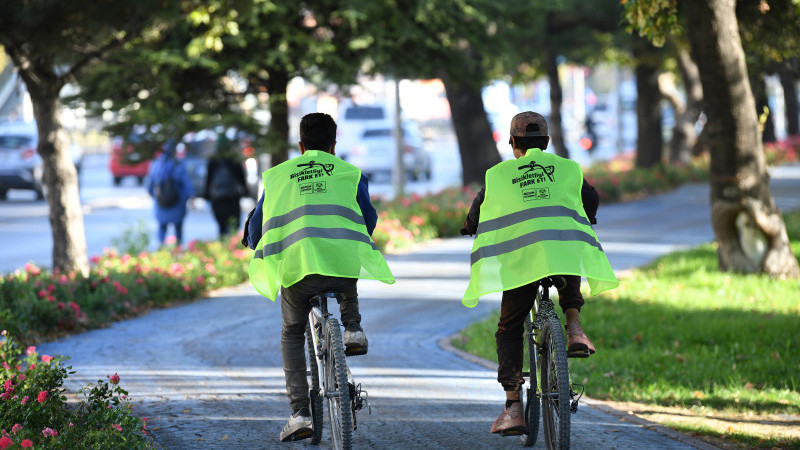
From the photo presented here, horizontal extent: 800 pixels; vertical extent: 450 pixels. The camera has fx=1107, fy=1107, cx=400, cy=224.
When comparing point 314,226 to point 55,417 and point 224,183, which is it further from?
point 224,183

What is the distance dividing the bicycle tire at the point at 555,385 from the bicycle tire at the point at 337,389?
96cm

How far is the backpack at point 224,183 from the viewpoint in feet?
49.8

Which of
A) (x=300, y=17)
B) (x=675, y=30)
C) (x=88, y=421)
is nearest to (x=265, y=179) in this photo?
(x=88, y=421)

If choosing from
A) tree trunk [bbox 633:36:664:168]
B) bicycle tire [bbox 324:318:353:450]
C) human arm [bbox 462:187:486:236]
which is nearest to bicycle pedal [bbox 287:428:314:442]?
bicycle tire [bbox 324:318:353:450]

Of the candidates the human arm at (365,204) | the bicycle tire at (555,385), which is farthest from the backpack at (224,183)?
the bicycle tire at (555,385)

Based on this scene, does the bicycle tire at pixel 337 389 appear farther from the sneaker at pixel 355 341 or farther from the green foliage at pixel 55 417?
the green foliage at pixel 55 417

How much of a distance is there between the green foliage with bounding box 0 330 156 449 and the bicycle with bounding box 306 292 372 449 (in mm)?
868

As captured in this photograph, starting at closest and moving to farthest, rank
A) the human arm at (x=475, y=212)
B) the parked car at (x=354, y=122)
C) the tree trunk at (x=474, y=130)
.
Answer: the human arm at (x=475, y=212) < the tree trunk at (x=474, y=130) < the parked car at (x=354, y=122)

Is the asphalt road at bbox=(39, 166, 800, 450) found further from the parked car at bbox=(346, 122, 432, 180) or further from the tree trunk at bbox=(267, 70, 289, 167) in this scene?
the parked car at bbox=(346, 122, 432, 180)

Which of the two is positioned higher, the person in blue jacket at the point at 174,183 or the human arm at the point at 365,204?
the person in blue jacket at the point at 174,183

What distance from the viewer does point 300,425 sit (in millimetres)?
5641

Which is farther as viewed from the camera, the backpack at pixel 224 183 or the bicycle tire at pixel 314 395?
the backpack at pixel 224 183

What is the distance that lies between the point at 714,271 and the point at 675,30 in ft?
9.30

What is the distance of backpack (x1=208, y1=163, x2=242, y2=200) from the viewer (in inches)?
598
